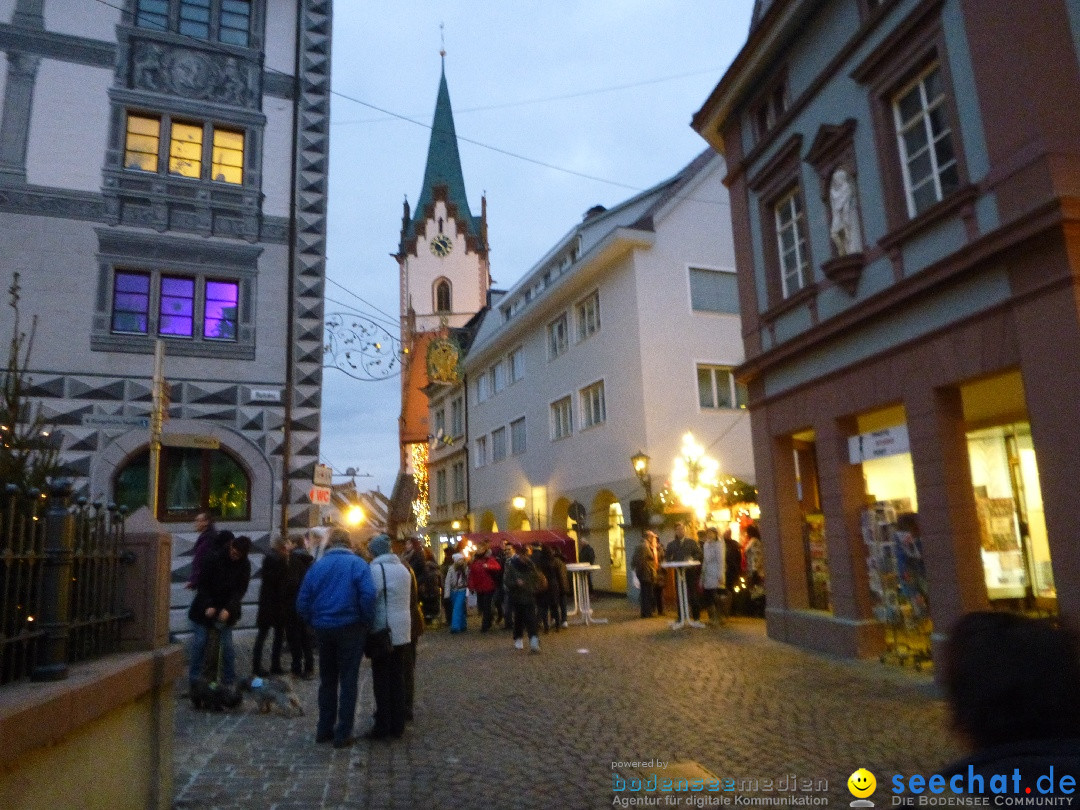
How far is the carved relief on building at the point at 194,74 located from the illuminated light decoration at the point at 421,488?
106 feet

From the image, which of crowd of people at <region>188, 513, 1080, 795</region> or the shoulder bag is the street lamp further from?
the shoulder bag

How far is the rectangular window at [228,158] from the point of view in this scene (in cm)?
1653

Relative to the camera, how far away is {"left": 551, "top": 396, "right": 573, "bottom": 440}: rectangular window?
27984 mm

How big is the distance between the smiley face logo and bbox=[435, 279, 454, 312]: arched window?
62.7 meters

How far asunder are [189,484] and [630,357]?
12.9 metres

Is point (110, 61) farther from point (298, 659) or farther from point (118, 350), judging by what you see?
point (298, 659)

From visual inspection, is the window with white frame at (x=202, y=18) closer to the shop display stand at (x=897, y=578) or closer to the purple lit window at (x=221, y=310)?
the purple lit window at (x=221, y=310)

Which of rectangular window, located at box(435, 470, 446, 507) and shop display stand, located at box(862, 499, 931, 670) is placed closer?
shop display stand, located at box(862, 499, 931, 670)

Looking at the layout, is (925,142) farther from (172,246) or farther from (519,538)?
(172,246)

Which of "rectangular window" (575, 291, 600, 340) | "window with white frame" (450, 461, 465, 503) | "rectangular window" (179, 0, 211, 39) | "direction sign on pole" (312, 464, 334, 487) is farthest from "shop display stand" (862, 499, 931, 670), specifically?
"window with white frame" (450, 461, 465, 503)

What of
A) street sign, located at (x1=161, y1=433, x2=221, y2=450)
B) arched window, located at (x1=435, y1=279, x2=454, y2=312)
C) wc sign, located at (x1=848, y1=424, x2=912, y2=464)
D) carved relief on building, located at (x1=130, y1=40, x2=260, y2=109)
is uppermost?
arched window, located at (x1=435, y1=279, x2=454, y2=312)

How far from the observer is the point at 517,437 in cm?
3244

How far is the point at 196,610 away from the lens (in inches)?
332

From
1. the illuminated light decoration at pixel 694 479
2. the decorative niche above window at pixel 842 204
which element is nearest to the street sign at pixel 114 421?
the decorative niche above window at pixel 842 204
